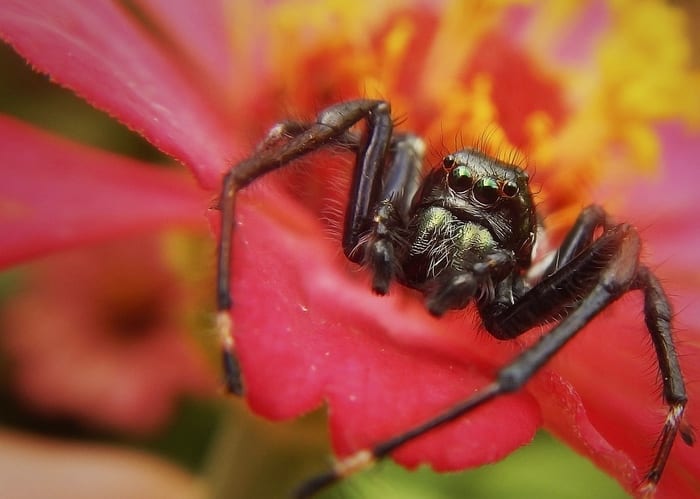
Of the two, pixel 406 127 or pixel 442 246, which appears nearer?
pixel 442 246

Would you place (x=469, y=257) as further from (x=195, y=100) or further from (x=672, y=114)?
(x=672, y=114)

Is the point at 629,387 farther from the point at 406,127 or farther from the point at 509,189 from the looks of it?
the point at 406,127

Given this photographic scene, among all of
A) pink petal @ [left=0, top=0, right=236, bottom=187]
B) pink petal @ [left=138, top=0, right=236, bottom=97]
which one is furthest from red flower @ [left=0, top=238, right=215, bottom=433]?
pink petal @ [left=0, top=0, right=236, bottom=187]

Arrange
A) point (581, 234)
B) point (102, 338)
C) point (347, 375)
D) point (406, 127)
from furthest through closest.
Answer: point (102, 338), point (406, 127), point (581, 234), point (347, 375)

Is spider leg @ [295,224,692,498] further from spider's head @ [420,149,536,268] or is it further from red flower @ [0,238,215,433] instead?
red flower @ [0,238,215,433]

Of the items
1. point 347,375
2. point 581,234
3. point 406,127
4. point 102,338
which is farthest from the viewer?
point 102,338

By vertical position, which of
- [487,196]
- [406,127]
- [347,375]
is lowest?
[347,375]

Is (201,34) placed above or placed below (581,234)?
above

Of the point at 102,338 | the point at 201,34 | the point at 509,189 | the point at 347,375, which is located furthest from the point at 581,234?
the point at 102,338
